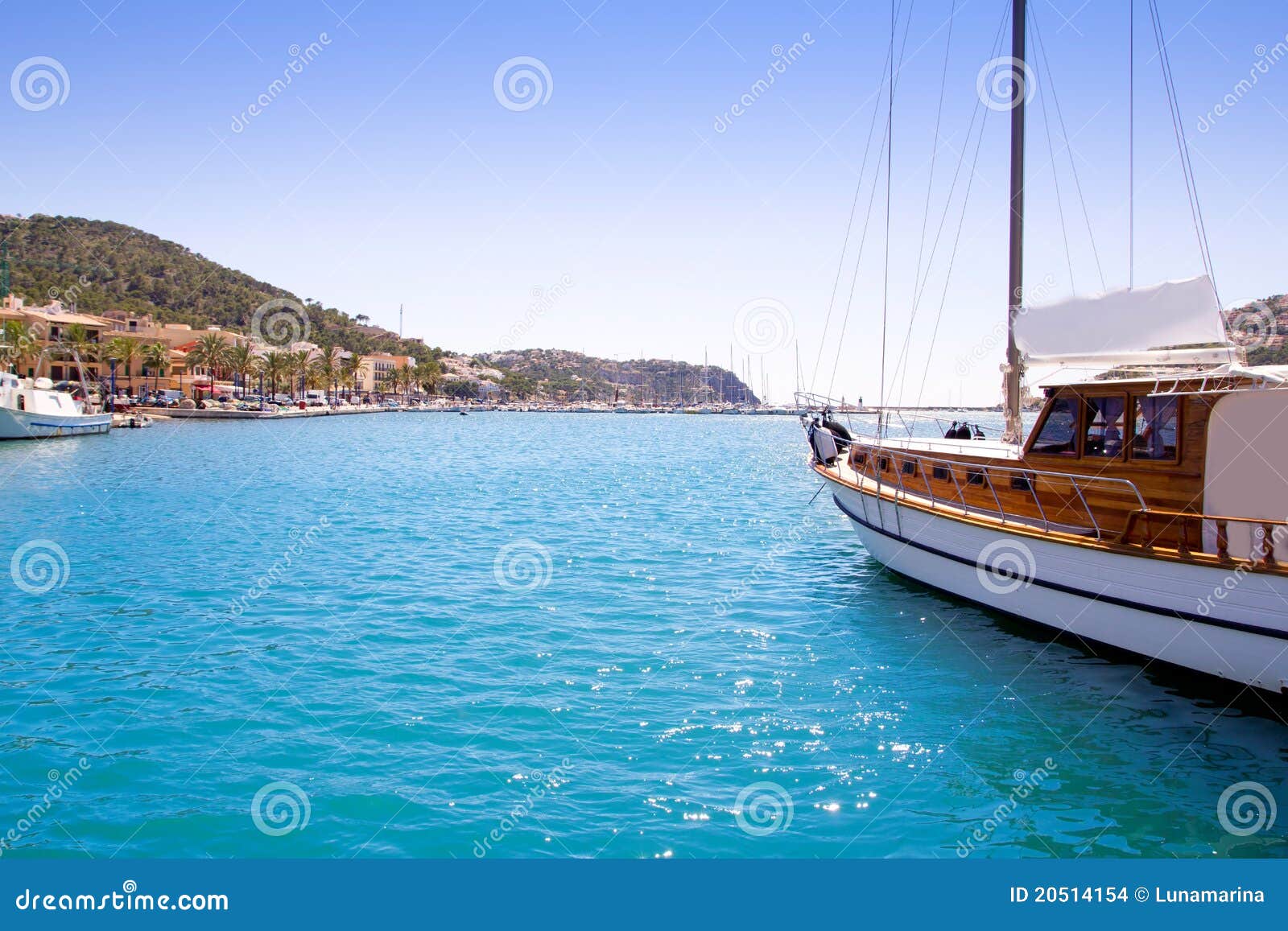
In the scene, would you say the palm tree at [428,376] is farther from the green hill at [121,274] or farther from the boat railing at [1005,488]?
the boat railing at [1005,488]

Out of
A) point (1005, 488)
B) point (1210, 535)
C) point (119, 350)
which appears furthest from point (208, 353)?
point (1210, 535)

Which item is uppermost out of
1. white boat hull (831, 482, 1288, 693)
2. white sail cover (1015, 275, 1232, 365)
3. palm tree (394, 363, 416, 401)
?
palm tree (394, 363, 416, 401)

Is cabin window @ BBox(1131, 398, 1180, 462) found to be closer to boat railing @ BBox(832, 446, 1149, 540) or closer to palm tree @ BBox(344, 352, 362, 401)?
boat railing @ BBox(832, 446, 1149, 540)

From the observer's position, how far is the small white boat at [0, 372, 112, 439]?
52.1 metres

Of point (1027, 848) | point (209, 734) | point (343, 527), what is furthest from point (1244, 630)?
point (343, 527)

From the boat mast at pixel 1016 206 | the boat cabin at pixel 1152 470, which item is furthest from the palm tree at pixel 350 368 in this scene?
the boat cabin at pixel 1152 470

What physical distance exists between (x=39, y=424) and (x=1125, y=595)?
2452 inches

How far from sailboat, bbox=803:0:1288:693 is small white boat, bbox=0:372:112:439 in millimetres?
56589

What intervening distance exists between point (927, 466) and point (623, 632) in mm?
7223

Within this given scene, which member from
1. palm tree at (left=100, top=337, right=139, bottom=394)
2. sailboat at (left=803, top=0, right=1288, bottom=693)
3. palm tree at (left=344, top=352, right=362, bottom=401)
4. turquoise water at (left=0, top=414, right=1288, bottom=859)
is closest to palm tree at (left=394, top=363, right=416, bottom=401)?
palm tree at (left=344, top=352, right=362, bottom=401)

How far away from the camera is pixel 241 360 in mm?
106562

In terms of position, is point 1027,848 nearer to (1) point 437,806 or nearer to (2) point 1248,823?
(2) point 1248,823

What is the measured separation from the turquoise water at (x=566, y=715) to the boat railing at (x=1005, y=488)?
6.17 ft

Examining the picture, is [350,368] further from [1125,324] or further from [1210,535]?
[1210,535]
